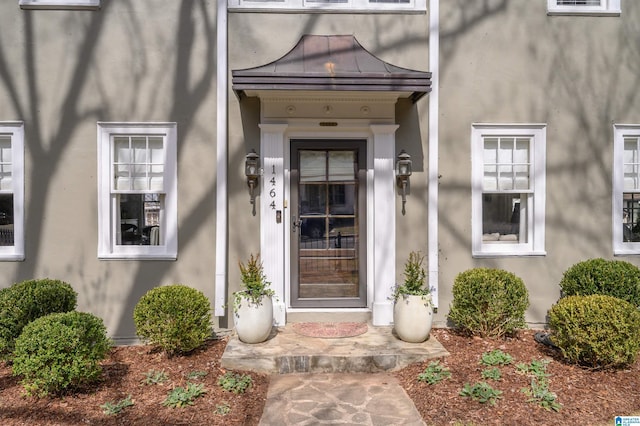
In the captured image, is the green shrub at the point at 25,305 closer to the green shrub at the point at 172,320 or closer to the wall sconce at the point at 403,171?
the green shrub at the point at 172,320

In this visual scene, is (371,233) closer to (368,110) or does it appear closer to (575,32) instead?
(368,110)

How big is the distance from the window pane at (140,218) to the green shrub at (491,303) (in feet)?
13.4

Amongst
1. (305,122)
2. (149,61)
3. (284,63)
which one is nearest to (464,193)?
(305,122)

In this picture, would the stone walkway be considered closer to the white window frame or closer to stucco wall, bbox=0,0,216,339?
stucco wall, bbox=0,0,216,339

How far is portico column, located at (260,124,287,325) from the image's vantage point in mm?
5520

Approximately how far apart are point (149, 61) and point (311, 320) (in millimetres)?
4075

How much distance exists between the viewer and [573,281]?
17.8 feet

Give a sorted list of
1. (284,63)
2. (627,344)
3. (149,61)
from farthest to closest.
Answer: (149,61), (284,63), (627,344)

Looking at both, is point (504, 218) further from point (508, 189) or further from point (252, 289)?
point (252, 289)

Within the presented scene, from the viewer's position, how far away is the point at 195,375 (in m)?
4.27

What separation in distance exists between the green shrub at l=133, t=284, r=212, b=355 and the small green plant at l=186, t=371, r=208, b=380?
0.41 meters

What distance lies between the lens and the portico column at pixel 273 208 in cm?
552

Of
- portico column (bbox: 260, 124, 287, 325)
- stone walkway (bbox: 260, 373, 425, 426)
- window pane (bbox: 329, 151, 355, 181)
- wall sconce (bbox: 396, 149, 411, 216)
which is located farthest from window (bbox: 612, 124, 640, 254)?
portico column (bbox: 260, 124, 287, 325)

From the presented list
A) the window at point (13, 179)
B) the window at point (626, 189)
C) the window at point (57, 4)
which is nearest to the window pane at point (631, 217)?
the window at point (626, 189)
